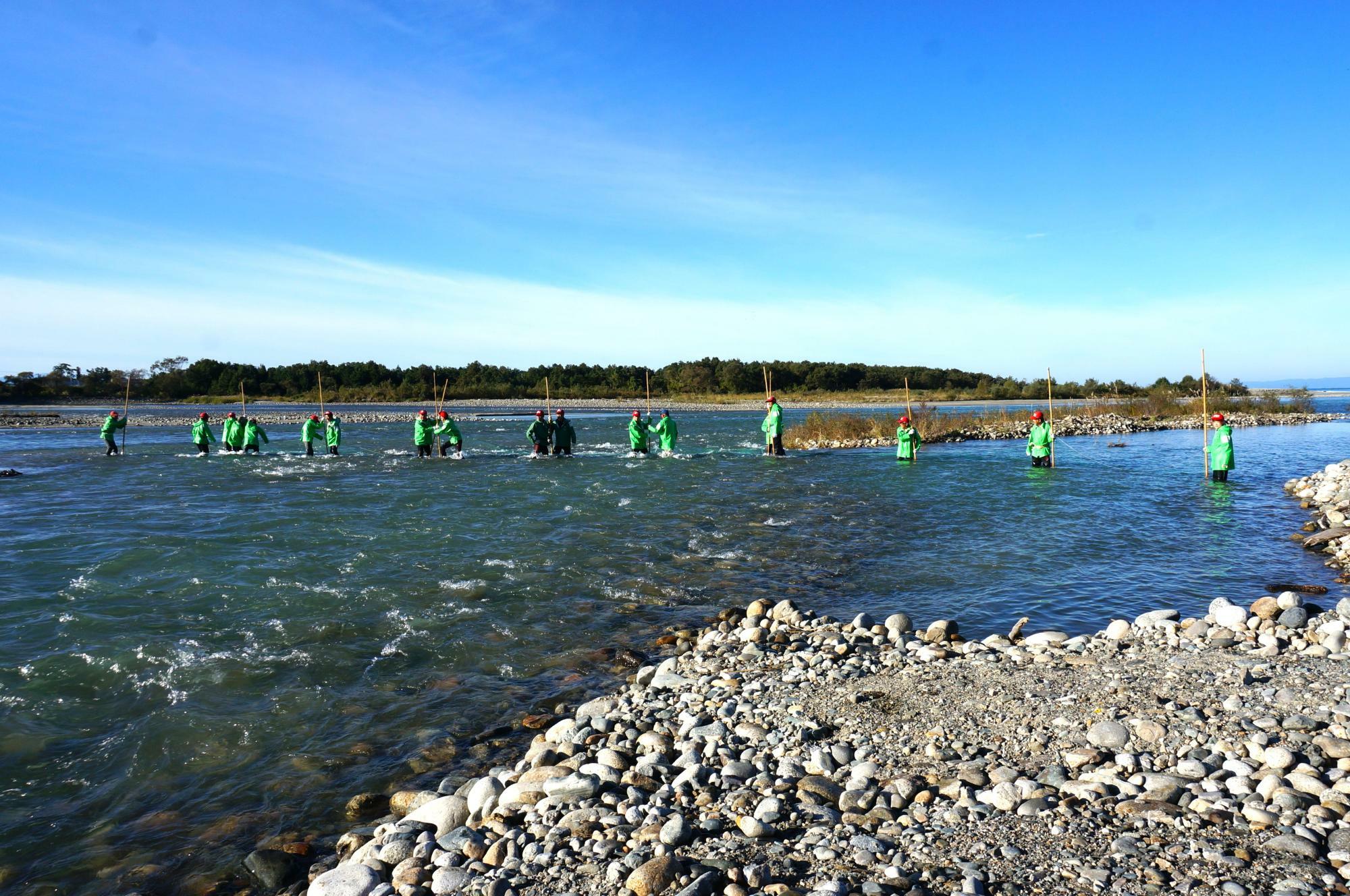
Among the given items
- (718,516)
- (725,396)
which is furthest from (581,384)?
(718,516)

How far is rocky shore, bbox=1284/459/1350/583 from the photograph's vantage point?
39.5 feet

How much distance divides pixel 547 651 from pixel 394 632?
1.96 metres

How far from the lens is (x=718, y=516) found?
1714 centimetres

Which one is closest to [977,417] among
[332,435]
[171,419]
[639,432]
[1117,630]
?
[639,432]

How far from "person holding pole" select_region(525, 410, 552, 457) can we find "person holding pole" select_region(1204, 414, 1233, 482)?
69.2ft

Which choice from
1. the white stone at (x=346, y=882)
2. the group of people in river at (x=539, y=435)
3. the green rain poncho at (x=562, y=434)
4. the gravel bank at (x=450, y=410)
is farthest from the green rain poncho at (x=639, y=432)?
the gravel bank at (x=450, y=410)

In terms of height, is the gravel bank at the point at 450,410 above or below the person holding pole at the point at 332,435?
above

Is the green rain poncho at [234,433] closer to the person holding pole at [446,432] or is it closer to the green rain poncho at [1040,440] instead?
the person holding pole at [446,432]

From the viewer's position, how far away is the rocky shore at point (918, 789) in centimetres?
380

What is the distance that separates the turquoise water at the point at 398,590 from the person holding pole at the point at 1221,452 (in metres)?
0.58

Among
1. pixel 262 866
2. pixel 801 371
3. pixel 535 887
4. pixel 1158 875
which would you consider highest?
pixel 801 371

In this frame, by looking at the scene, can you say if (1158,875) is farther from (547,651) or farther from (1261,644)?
(547,651)

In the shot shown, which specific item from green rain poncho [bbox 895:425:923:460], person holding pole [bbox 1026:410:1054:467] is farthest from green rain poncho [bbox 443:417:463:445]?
person holding pole [bbox 1026:410:1054:467]

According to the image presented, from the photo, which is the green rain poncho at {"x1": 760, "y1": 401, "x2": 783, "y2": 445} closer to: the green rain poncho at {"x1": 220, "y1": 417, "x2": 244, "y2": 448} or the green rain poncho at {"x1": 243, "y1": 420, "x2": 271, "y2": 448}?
the green rain poncho at {"x1": 243, "y1": 420, "x2": 271, "y2": 448}
